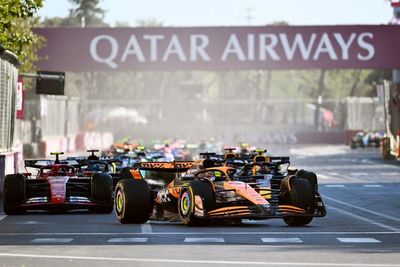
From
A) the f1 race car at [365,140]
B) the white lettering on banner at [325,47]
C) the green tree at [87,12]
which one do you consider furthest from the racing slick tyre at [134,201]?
the green tree at [87,12]

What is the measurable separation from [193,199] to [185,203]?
54 centimetres

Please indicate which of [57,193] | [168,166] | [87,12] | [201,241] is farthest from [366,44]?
[87,12]

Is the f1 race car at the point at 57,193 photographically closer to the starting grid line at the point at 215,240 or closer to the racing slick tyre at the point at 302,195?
the racing slick tyre at the point at 302,195

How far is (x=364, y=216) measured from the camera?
83.1 feet

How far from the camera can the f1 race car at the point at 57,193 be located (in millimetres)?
25453

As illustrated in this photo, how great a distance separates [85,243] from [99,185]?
7.18 m

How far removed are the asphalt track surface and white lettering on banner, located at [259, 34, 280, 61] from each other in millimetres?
39696

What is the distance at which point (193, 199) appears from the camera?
69.1 ft

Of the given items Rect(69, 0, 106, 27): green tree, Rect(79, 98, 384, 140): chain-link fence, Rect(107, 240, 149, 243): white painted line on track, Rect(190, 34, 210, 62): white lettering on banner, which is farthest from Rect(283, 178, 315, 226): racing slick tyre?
Rect(69, 0, 106, 27): green tree

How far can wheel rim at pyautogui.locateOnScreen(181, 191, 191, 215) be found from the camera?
2130 centimetres

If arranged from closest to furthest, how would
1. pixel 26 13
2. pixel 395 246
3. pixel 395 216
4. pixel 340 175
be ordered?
pixel 395 246 → pixel 395 216 → pixel 26 13 → pixel 340 175

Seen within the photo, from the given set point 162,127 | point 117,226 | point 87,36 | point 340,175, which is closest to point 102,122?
point 162,127

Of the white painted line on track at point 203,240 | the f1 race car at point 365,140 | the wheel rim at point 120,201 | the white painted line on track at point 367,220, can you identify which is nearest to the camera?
the white painted line on track at point 203,240

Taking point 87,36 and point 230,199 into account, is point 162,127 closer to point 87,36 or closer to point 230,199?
point 87,36
